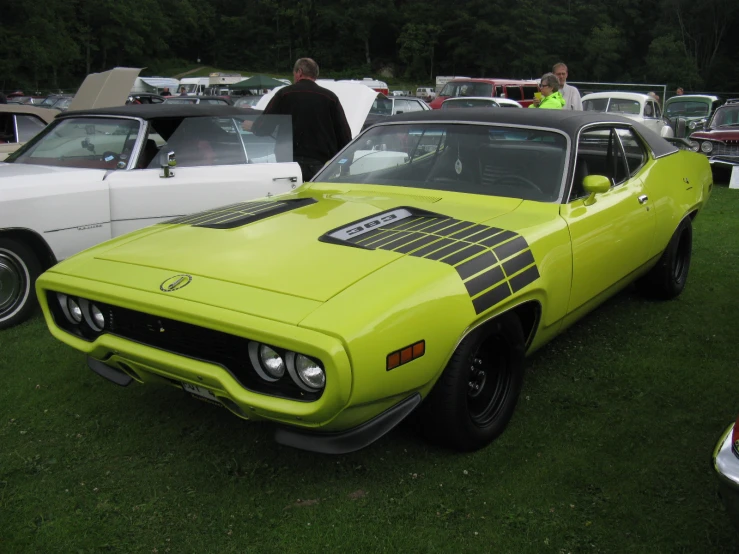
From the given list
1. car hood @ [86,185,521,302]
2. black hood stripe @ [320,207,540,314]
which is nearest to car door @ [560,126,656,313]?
car hood @ [86,185,521,302]

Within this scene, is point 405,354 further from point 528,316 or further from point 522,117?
point 522,117

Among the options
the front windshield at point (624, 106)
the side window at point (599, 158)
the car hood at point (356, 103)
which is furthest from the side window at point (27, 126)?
the front windshield at point (624, 106)

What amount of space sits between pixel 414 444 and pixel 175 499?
3.46 ft

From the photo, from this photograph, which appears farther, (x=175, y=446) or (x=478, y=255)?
(x=175, y=446)

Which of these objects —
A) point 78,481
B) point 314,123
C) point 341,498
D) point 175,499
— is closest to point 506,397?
point 341,498

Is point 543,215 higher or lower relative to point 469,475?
higher

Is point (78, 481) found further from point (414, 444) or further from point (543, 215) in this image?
point (543, 215)

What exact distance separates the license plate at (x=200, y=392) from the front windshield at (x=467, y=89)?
19.5 metres

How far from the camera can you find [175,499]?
8.85 ft

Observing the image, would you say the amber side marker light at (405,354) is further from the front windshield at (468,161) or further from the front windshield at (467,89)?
the front windshield at (467,89)

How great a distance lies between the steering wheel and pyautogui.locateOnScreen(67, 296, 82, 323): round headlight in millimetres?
2179

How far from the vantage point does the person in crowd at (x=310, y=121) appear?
19.0ft

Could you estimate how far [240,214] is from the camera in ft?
11.5

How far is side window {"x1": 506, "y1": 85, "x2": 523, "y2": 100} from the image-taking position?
21431 millimetres
